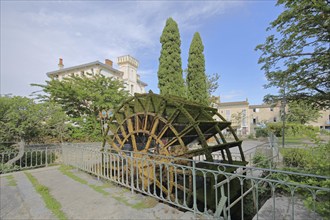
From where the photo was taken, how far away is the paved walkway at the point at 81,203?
3.14 metres

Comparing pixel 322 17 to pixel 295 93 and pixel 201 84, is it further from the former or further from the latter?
pixel 201 84

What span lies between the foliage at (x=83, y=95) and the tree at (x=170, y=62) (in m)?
3.63

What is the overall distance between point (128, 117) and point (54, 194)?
279 cm

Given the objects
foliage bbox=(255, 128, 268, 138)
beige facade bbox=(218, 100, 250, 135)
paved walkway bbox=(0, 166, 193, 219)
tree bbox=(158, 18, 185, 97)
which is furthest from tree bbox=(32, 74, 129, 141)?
beige facade bbox=(218, 100, 250, 135)

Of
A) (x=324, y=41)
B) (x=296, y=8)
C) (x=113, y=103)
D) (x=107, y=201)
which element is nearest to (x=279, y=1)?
(x=296, y=8)

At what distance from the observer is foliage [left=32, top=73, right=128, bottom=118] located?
1385 cm

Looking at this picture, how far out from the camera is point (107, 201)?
3701 mm

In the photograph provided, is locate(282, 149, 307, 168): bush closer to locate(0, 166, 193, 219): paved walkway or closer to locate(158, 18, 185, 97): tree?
locate(0, 166, 193, 219): paved walkway

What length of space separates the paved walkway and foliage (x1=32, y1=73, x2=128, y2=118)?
31.6ft

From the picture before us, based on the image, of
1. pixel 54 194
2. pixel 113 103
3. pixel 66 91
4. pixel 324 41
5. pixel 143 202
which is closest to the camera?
pixel 143 202

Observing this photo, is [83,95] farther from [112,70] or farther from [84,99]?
[112,70]

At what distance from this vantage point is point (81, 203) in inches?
143

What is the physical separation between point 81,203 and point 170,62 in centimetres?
1272

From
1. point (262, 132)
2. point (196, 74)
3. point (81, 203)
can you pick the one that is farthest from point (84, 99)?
point (262, 132)
